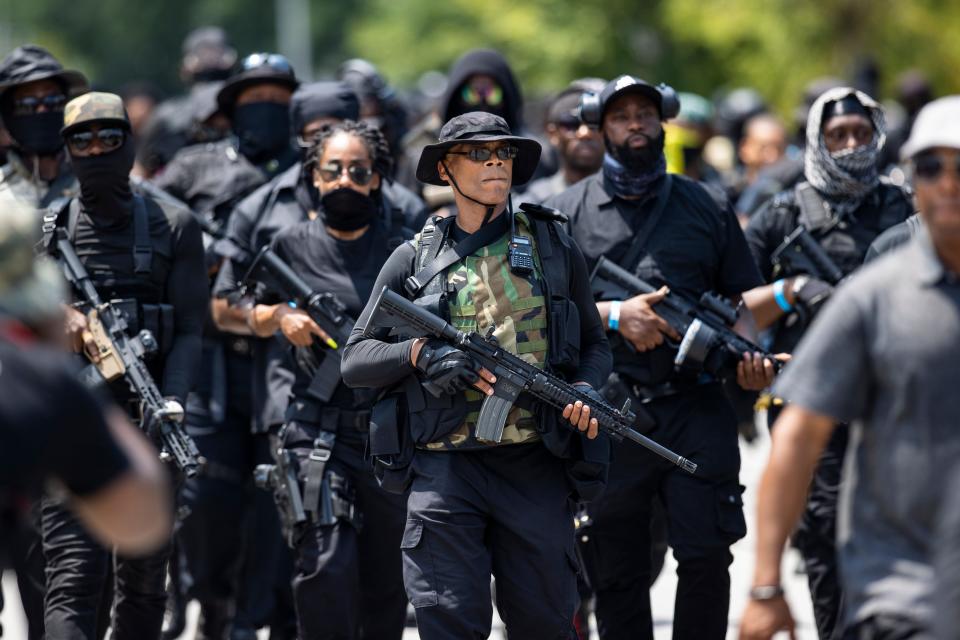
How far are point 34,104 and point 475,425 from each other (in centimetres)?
297

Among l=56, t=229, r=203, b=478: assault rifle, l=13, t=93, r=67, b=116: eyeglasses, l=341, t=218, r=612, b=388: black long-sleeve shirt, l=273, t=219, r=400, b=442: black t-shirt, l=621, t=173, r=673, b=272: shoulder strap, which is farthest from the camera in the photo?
l=13, t=93, r=67, b=116: eyeglasses

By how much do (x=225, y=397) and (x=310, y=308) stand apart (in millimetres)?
1469

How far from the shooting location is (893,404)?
4.00 metres

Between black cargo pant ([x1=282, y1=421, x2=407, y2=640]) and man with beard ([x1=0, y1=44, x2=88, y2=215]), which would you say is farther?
man with beard ([x1=0, y1=44, x2=88, y2=215])

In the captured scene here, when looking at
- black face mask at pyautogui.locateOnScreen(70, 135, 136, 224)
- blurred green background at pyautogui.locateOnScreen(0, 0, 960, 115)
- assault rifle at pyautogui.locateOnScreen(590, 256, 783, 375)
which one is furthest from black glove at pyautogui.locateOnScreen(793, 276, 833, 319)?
blurred green background at pyautogui.locateOnScreen(0, 0, 960, 115)

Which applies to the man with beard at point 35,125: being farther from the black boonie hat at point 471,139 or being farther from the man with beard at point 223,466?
the black boonie hat at point 471,139

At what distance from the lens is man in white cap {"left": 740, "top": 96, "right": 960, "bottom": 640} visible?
3.93 meters

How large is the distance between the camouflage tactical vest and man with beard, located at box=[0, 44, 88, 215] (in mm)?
2244

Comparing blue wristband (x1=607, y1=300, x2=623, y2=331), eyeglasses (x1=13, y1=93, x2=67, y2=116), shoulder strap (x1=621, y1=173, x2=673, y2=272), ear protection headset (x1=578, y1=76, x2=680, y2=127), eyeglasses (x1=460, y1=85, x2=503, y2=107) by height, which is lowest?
blue wristband (x1=607, y1=300, x2=623, y2=331)

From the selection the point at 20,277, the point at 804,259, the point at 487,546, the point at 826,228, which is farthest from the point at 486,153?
the point at 20,277

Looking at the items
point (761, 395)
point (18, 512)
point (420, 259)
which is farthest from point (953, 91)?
point (18, 512)

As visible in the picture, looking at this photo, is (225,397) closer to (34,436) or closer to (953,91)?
(34,436)

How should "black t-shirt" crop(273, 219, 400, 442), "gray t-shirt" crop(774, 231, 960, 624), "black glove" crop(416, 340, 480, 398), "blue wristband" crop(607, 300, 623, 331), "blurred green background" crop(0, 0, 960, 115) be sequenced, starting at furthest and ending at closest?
"blurred green background" crop(0, 0, 960, 115)
"black t-shirt" crop(273, 219, 400, 442)
"blue wristband" crop(607, 300, 623, 331)
"black glove" crop(416, 340, 480, 398)
"gray t-shirt" crop(774, 231, 960, 624)

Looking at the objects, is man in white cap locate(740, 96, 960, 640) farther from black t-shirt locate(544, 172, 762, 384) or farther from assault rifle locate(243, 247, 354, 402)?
assault rifle locate(243, 247, 354, 402)
